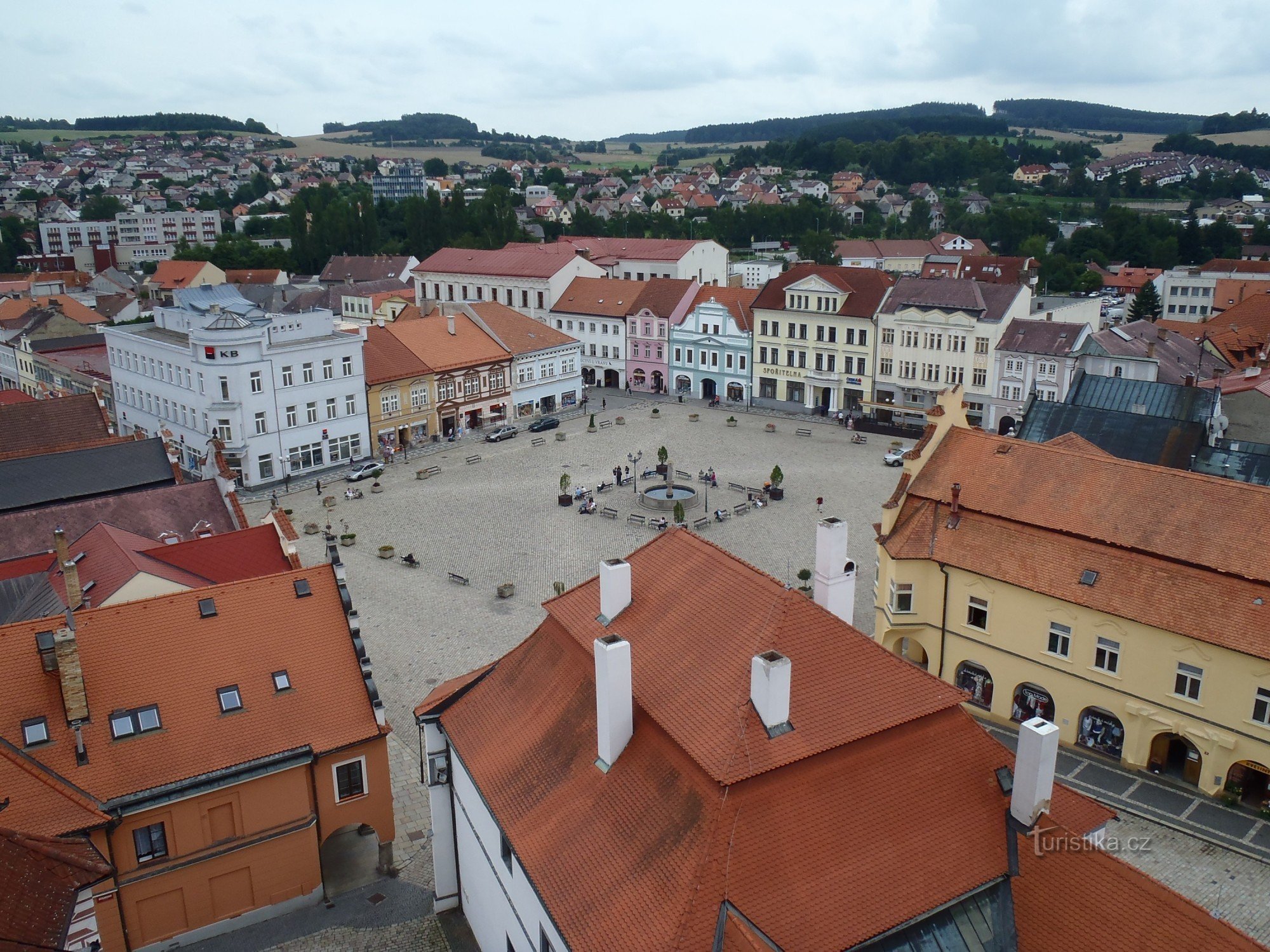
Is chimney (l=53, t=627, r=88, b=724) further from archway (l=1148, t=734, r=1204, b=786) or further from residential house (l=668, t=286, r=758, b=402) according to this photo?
residential house (l=668, t=286, r=758, b=402)

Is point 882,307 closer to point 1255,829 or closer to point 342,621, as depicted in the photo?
point 1255,829

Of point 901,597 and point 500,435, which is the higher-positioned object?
point 901,597

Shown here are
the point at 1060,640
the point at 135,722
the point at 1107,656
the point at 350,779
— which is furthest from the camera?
the point at 1060,640

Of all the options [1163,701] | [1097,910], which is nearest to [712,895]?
[1097,910]

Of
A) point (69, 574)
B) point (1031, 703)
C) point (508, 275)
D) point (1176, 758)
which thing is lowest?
point (1176, 758)

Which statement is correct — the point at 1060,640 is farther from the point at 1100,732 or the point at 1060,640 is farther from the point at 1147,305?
the point at 1147,305

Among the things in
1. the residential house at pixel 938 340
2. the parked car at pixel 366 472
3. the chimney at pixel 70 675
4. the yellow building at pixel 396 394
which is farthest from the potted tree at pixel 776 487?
the chimney at pixel 70 675

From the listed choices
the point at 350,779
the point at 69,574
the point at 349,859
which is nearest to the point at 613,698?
the point at 350,779
